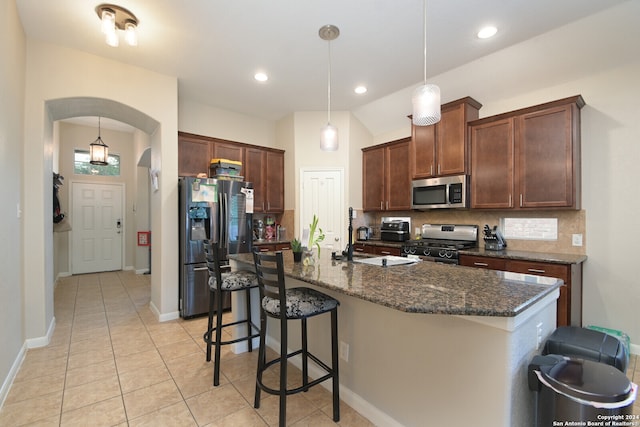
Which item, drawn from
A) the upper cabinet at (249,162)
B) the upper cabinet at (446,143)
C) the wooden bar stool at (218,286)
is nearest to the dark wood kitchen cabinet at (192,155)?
the upper cabinet at (249,162)

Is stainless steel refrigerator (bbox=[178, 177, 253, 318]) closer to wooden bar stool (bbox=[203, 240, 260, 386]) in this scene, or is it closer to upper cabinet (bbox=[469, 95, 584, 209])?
wooden bar stool (bbox=[203, 240, 260, 386])

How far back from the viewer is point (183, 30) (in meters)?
2.68

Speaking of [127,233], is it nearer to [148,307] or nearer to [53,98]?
[148,307]

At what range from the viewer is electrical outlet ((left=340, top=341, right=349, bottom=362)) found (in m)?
1.96

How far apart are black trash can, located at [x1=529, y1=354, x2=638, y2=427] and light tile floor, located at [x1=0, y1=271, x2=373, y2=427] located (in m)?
0.98

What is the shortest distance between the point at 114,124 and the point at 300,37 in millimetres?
5206

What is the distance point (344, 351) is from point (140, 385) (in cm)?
156

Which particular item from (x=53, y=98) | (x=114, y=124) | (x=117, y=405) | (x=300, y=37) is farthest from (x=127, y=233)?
(x=300, y=37)

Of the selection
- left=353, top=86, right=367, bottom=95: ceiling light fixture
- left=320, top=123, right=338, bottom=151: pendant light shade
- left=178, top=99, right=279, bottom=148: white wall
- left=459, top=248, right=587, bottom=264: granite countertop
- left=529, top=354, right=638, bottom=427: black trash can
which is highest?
left=353, top=86, right=367, bottom=95: ceiling light fixture

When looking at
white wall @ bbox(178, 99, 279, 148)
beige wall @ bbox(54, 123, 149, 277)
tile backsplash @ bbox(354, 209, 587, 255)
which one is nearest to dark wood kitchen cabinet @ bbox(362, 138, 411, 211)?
tile backsplash @ bbox(354, 209, 587, 255)

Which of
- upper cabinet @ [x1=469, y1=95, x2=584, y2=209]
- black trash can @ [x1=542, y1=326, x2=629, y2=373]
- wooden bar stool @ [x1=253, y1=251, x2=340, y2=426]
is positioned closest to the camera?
black trash can @ [x1=542, y1=326, x2=629, y2=373]

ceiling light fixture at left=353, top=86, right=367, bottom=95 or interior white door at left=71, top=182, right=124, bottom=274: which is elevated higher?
ceiling light fixture at left=353, top=86, right=367, bottom=95

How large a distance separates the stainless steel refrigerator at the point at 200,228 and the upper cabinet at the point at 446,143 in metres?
2.54

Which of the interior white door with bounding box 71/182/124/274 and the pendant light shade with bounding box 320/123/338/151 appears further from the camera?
the interior white door with bounding box 71/182/124/274
